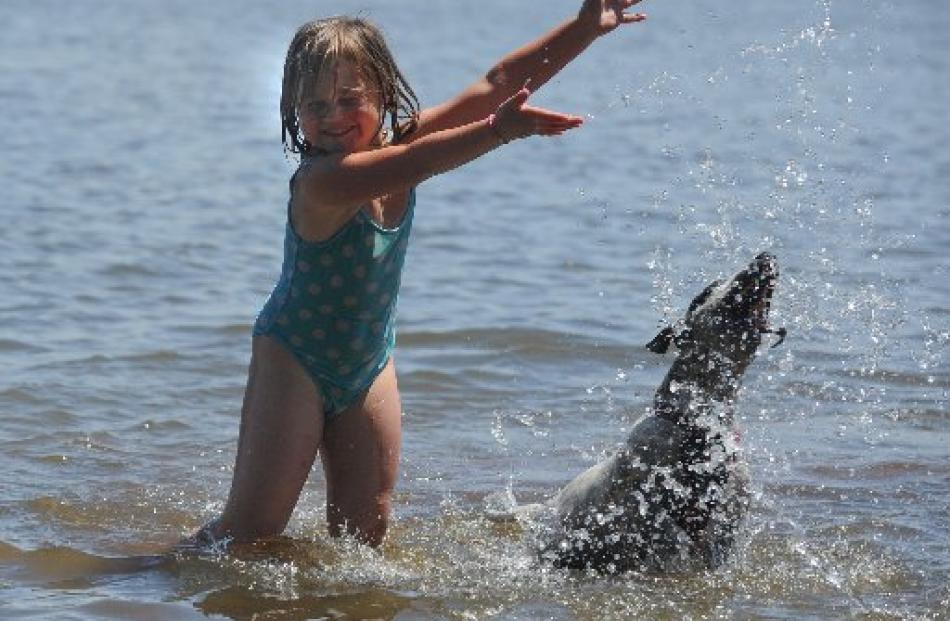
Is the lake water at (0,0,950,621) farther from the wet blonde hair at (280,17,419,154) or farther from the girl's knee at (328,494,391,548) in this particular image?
the wet blonde hair at (280,17,419,154)

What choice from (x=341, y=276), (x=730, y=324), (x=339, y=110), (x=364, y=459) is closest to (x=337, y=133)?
(x=339, y=110)

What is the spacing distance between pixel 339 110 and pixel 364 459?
114 centimetres

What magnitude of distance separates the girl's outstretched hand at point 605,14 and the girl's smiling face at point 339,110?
810mm

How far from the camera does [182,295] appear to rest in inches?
406

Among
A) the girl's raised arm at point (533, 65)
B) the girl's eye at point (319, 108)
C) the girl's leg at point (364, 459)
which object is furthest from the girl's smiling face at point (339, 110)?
the girl's leg at point (364, 459)

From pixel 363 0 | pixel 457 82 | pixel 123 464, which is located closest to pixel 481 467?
pixel 123 464

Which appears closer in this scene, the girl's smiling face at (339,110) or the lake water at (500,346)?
the girl's smiling face at (339,110)

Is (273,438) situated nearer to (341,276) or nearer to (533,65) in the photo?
(341,276)

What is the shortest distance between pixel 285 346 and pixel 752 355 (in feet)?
5.05

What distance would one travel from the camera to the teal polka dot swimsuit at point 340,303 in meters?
5.08

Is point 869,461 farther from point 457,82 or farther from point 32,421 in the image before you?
point 457,82

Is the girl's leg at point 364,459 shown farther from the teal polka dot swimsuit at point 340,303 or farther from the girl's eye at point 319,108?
the girl's eye at point 319,108

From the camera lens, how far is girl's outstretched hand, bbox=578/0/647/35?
17.7 feet

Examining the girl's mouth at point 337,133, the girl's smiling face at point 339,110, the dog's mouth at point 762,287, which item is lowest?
the dog's mouth at point 762,287
